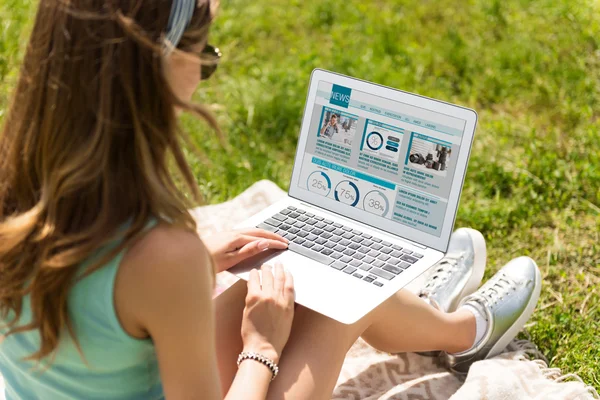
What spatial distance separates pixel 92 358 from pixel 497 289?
1.33 meters

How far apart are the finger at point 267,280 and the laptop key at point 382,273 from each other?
25 cm

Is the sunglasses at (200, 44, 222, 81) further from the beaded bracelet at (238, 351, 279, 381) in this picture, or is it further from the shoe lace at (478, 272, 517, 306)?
the shoe lace at (478, 272, 517, 306)

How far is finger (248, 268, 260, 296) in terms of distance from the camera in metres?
1.59

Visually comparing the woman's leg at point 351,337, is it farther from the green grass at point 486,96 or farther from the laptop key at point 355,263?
the green grass at point 486,96

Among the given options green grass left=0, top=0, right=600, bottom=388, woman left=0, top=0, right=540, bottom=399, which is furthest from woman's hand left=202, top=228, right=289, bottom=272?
green grass left=0, top=0, right=600, bottom=388

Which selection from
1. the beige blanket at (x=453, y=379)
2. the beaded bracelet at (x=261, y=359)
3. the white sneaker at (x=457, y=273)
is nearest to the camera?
the beaded bracelet at (x=261, y=359)

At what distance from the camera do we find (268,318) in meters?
1.56

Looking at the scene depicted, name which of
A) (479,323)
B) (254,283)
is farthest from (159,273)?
(479,323)

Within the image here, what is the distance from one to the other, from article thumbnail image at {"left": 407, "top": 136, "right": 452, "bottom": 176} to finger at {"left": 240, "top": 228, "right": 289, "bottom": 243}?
373 millimetres

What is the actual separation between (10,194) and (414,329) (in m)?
1.09

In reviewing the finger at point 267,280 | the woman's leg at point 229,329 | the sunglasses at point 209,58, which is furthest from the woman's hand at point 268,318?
the sunglasses at point 209,58

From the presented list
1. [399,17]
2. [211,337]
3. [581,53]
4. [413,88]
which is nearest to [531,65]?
[581,53]

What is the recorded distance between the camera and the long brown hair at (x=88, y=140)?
1119 millimetres

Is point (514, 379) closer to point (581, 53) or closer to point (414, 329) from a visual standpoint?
point (414, 329)
